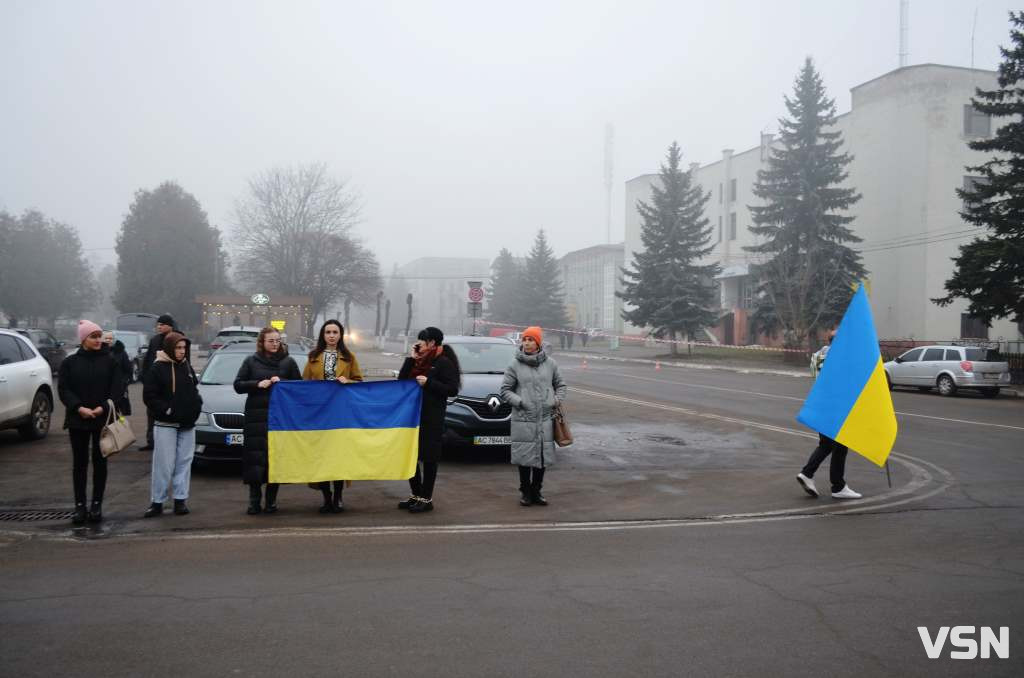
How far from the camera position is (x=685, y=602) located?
17.6 ft

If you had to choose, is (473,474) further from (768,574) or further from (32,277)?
(32,277)

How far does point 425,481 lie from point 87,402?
3.23 m

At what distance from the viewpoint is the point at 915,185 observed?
48.0 meters

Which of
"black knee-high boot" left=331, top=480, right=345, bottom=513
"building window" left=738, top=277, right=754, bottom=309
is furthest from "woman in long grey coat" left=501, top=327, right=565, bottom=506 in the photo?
"building window" left=738, top=277, right=754, bottom=309

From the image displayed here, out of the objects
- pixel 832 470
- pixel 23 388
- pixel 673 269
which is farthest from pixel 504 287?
pixel 832 470

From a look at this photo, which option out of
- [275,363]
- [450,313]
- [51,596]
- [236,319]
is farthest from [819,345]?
[450,313]

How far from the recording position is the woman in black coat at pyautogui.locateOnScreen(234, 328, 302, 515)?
825cm

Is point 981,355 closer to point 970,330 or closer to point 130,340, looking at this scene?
point 970,330

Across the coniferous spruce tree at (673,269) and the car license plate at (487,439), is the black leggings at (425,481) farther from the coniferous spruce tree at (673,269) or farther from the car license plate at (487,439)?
the coniferous spruce tree at (673,269)

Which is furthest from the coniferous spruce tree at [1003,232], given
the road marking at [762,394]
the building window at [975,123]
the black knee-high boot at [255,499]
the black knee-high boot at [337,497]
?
the black knee-high boot at [255,499]

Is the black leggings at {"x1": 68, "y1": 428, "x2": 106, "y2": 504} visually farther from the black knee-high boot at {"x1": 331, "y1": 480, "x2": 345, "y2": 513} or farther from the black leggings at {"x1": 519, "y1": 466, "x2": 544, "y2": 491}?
the black leggings at {"x1": 519, "y1": 466, "x2": 544, "y2": 491}

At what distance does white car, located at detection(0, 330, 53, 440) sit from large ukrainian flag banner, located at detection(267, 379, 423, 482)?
611 centimetres

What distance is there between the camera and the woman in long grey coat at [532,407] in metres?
8.66

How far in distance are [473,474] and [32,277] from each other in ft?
238
